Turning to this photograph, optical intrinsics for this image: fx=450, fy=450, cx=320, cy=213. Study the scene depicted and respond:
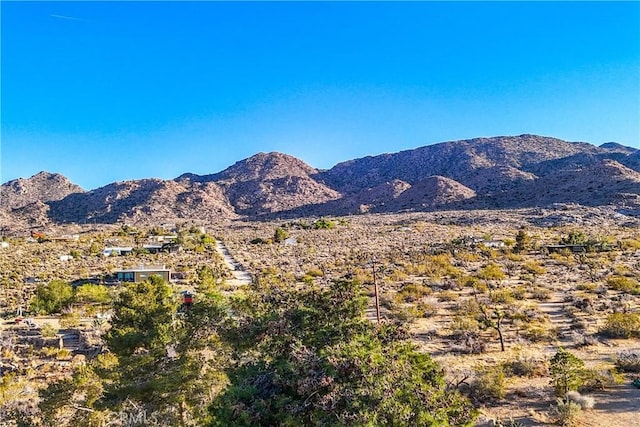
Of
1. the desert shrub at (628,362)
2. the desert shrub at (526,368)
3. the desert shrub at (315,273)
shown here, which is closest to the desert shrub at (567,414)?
the desert shrub at (526,368)

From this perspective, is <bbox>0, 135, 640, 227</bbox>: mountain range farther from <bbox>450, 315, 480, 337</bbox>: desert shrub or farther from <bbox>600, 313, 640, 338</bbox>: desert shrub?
<bbox>450, 315, 480, 337</bbox>: desert shrub

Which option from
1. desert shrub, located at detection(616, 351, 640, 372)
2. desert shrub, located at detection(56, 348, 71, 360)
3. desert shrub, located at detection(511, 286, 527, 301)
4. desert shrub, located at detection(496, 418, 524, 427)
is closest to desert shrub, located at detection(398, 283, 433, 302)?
desert shrub, located at detection(511, 286, 527, 301)

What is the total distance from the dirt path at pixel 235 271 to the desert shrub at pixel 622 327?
24560 mm

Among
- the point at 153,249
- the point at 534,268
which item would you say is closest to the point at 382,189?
the point at 153,249

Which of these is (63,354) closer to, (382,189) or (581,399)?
(581,399)

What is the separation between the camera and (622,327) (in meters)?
19.2

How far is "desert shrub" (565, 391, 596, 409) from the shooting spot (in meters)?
13.0

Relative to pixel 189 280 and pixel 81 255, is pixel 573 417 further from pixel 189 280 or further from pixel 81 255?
pixel 81 255

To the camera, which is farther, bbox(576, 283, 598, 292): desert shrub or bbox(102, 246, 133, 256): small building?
bbox(102, 246, 133, 256): small building

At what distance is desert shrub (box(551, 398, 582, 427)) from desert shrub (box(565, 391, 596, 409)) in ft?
1.62

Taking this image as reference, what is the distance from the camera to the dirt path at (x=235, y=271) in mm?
36844

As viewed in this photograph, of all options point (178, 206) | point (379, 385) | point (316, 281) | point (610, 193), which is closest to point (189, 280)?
point (316, 281)

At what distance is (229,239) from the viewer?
73062 millimetres

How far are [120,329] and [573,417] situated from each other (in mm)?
13015
